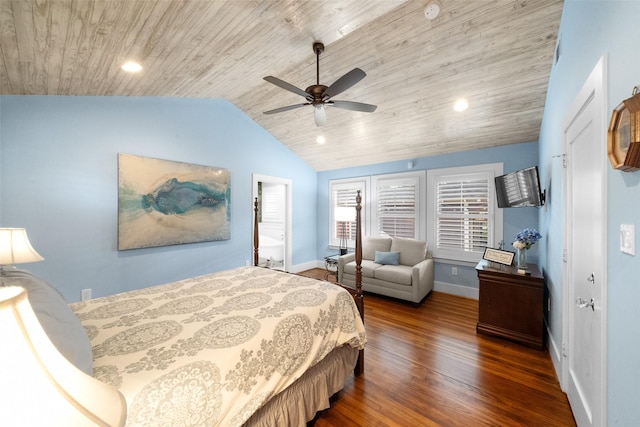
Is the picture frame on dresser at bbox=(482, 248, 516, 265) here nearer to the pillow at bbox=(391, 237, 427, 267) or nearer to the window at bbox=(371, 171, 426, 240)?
the pillow at bbox=(391, 237, 427, 267)

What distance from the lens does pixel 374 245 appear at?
183 inches

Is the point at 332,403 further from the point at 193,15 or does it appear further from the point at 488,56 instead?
the point at 488,56

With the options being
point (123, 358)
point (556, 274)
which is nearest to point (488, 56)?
point (556, 274)

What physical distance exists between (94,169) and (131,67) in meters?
1.34

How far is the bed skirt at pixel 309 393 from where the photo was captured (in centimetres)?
140

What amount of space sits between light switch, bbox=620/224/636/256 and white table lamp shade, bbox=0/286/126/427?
168 centimetres

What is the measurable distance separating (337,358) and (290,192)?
3898 millimetres

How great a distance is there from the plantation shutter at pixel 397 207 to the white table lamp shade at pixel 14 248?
457cm

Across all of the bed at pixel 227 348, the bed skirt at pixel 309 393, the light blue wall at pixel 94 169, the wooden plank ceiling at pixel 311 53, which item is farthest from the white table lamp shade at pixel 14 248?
the bed skirt at pixel 309 393

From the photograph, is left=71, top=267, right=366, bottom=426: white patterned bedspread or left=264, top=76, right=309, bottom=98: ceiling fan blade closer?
left=71, top=267, right=366, bottom=426: white patterned bedspread

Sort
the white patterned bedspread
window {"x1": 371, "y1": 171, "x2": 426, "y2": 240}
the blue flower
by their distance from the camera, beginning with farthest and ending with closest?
window {"x1": 371, "y1": 171, "x2": 426, "y2": 240}, the blue flower, the white patterned bedspread

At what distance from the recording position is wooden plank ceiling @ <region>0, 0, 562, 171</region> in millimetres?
1786

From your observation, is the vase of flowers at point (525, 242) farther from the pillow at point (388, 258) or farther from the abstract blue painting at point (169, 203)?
the abstract blue painting at point (169, 203)

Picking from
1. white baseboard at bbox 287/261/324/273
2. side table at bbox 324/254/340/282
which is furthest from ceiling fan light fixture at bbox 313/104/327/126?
white baseboard at bbox 287/261/324/273
